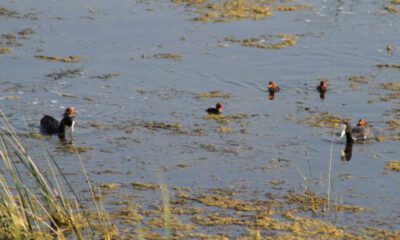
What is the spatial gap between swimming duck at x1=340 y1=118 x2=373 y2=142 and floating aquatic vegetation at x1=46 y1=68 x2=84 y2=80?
15.6 ft

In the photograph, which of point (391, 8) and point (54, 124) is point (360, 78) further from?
point (54, 124)

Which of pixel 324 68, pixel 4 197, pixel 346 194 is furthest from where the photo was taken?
pixel 324 68

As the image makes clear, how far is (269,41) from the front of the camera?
56.5ft

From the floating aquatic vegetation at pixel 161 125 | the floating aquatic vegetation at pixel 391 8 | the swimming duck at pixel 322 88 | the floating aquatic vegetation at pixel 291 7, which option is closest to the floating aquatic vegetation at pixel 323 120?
the swimming duck at pixel 322 88

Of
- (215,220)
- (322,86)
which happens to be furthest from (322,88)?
(215,220)

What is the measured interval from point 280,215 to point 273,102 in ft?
15.3

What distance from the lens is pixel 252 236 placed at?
916 centimetres

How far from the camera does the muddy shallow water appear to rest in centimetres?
1114

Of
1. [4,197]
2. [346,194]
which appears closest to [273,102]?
[346,194]

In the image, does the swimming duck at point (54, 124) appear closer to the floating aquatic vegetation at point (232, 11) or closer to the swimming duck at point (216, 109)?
the swimming duck at point (216, 109)

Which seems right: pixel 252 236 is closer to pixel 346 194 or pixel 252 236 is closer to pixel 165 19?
pixel 346 194

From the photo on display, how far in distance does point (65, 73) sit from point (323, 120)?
4454 mm

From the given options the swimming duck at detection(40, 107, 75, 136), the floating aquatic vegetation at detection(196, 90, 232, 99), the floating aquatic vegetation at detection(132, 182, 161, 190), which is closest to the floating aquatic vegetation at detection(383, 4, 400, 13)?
the floating aquatic vegetation at detection(196, 90, 232, 99)

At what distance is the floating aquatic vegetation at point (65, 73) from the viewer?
1507cm
